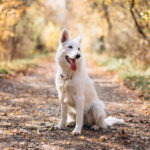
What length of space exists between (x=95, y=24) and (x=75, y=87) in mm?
17575

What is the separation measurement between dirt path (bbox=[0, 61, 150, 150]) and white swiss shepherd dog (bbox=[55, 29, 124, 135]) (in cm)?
28

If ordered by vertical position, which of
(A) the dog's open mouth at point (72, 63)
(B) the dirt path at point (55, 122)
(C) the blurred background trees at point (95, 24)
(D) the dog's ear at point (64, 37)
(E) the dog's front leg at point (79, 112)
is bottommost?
(B) the dirt path at point (55, 122)

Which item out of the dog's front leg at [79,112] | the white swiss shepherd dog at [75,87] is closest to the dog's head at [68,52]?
the white swiss shepherd dog at [75,87]

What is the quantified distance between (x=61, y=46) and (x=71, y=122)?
1578 mm

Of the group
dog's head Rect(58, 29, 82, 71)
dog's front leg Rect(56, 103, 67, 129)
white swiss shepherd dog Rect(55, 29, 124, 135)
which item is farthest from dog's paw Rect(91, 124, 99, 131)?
dog's head Rect(58, 29, 82, 71)

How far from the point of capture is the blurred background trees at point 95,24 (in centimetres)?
1020

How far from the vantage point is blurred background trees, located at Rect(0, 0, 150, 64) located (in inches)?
401

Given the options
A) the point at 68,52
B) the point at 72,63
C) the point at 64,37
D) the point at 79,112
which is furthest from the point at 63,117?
the point at 64,37

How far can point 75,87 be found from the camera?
4035 millimetres

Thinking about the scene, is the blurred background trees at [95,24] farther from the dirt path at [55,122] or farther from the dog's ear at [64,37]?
the dog's ear at [64,37]

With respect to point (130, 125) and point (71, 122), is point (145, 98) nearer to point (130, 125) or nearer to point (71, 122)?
point (130, 125)

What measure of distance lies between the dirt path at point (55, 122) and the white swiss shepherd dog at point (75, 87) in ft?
0.92

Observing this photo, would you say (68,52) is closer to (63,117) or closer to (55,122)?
(63,117)

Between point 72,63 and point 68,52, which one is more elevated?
point 68,52
